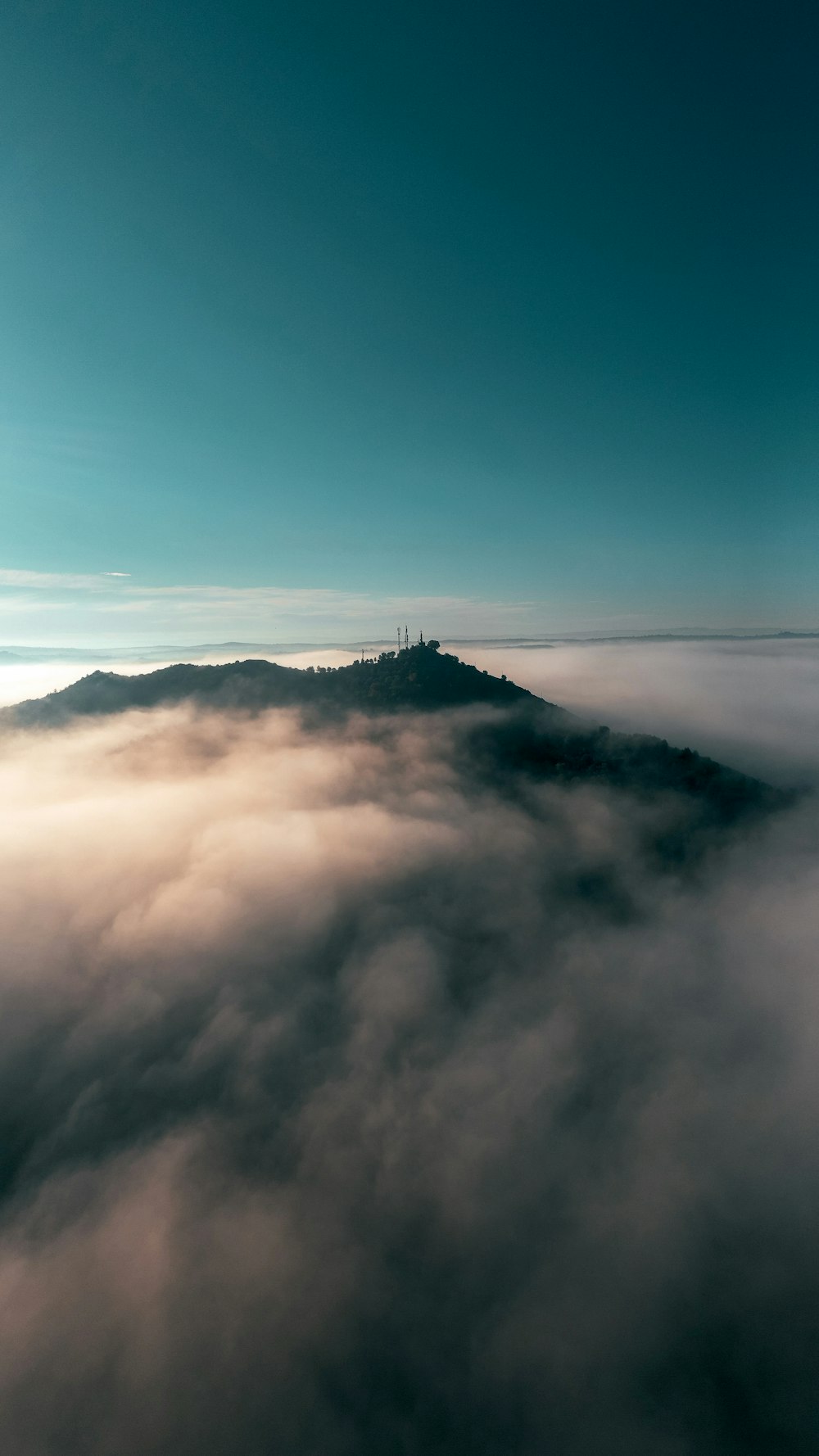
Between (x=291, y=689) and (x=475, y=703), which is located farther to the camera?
(x=291, y=689)

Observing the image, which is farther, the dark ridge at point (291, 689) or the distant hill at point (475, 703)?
the distant hill at point (475, 703)

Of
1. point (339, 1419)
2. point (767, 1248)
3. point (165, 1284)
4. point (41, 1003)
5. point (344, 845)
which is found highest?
point (344, 845)

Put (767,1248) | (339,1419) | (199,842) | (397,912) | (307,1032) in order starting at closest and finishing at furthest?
(339,1419)
(767,1248)
(307,1032)
(397,912)
(199,842)

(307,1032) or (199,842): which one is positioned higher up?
(199,842)

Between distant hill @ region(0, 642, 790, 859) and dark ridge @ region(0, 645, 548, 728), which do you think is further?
distant hill @ region(0, 642, 790, 859)

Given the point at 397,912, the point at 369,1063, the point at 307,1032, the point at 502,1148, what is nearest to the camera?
the point at 502,1148

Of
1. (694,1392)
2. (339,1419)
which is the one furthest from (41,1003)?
(694,1392)

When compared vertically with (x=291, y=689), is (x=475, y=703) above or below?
below

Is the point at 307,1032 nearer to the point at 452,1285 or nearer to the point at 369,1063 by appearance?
the point at 369,1063
